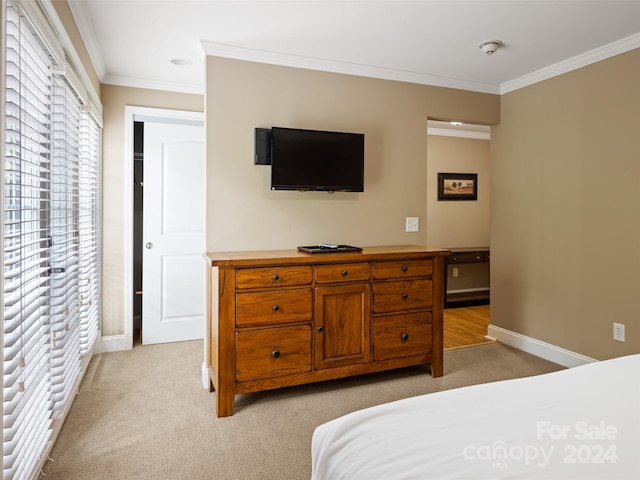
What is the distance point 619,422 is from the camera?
3.38 feet

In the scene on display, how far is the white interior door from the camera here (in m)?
3.93

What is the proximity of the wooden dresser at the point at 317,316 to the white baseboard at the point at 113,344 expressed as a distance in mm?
1284

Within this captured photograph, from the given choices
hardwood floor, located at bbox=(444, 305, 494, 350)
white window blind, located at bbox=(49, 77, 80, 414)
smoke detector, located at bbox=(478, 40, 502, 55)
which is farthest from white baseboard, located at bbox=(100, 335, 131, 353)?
smoke detector, located at bbox=(478, 40, 502, 55)

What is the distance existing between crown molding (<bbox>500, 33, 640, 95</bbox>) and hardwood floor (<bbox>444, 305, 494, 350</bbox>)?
7.91ft

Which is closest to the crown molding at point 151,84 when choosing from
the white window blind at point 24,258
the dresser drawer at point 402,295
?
the white window blind at point 24,258

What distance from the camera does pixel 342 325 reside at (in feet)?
9.46

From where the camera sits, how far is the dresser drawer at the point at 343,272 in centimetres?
280

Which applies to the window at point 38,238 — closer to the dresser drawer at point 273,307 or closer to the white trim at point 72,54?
the white trim at point 72,54

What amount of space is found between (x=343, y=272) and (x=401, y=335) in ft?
2.26

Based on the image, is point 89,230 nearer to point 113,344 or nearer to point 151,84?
point 113,344

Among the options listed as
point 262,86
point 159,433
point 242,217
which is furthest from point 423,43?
point 159,433

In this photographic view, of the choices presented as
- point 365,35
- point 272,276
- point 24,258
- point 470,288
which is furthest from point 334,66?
point 470,288

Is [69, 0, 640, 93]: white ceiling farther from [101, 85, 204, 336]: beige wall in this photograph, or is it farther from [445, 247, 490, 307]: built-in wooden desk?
[445, 247, 490, 307]: built-in wooden desk

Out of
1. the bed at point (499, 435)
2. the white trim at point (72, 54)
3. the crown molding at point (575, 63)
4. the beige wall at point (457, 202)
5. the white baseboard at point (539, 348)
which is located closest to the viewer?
the bed at point (499, 435)
